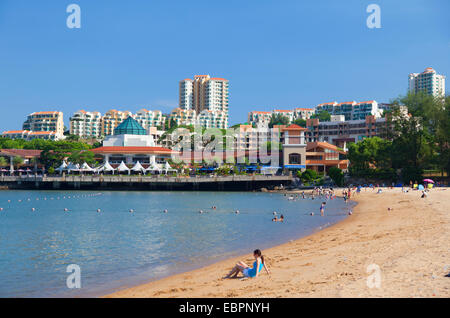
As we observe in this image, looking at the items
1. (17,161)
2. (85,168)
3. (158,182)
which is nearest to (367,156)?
(158,182)

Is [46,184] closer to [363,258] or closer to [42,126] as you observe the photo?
[363,258]

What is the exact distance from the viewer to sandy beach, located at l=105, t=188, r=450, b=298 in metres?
11.5

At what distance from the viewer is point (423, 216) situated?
30.3m

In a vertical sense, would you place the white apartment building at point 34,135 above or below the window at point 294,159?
above

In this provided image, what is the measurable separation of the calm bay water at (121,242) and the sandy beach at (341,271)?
2111mm

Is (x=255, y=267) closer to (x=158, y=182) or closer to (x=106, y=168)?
(x=158, y=182)

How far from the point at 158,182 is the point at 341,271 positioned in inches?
2843

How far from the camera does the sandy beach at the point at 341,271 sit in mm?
11523

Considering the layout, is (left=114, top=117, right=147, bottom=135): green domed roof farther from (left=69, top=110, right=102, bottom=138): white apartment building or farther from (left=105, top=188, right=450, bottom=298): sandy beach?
(left=69, top=110, right=102, bottom=138): white apartment building

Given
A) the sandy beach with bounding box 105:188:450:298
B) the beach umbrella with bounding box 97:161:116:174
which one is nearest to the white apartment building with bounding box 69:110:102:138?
the beach umbrella with bounding box 97:161:116:174

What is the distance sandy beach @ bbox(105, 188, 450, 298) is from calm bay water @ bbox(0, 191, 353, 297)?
2.11 meters

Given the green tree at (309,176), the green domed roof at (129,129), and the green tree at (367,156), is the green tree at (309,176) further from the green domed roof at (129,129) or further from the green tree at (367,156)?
the green domed roof at (129,129)

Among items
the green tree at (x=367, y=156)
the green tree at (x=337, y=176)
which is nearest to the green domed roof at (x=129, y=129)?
the green tree at (x=337, y=176)

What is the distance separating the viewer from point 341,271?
46.7ft
